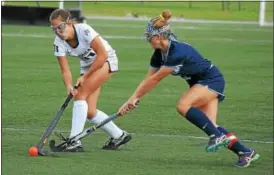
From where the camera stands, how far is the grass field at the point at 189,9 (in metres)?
55.7

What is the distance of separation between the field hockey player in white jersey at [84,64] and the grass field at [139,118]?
0.28 meters

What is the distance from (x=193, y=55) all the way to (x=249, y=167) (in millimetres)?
1325

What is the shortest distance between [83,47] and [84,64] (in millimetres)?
318

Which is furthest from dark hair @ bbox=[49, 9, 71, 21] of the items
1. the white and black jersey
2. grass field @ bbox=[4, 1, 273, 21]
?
grass field @ bbox=[4, 1, 273, 21]

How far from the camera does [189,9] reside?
5947cm

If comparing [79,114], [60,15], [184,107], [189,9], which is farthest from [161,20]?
[189,9]

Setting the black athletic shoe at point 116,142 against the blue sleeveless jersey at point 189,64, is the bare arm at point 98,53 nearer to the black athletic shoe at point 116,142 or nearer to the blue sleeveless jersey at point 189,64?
the blue sleeveless jersey at point 189,64

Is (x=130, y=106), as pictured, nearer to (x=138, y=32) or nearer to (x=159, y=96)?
(x=159, y=96)

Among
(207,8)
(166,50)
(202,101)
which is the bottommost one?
(207,8)

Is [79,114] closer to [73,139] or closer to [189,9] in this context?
[73,139]

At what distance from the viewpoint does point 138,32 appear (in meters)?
39.7

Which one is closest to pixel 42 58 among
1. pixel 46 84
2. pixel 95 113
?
pixel 46 84

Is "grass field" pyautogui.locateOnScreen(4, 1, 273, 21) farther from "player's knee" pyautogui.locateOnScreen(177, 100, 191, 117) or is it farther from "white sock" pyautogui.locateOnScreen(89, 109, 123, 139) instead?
"player's knee" pyautogui.locateOnScreen(177, 100, 191, 117)

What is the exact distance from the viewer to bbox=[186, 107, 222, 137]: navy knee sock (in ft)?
33.6
